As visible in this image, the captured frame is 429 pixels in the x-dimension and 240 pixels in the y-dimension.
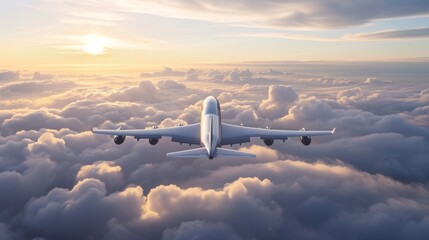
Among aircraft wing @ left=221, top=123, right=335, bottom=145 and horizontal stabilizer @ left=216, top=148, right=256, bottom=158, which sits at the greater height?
horizontal stabilizer @ left=216, top=148, right=256, bottom=158

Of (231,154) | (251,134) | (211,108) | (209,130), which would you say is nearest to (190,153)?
(231,154)

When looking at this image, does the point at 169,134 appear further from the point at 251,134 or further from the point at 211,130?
the point at 251,134

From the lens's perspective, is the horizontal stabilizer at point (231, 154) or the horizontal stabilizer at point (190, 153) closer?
the horizontal stabilizer at point (190, 153)

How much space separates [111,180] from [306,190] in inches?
5419

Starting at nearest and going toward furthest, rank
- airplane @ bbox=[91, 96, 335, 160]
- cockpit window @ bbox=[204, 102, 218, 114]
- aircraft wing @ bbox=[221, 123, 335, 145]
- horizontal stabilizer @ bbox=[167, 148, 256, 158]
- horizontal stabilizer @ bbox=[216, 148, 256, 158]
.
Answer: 1. horizontal stabilizer @ bbox=[167, 148, 256, 158]
2. horizontal stabilizer @ bbox=[216, 148, 256, 158]
3. airplane @ bbox=[91, 96, 335, 160]
4. aircraft wing @ bbox=[221, 123, 335, 145]
5. cockpit window @ bbox=[204, 102, 218, 114]

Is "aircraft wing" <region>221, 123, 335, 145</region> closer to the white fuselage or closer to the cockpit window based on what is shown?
the white fuselage

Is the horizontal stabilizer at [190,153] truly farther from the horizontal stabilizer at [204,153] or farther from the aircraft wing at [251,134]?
the aircraft wing at [251,134]

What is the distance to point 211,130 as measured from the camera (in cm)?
5134

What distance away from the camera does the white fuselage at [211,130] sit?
45.8 meters

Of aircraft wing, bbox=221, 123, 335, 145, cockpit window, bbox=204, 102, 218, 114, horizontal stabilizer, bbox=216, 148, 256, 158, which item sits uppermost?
cockpit window, bbox=204, 102, 218, 114

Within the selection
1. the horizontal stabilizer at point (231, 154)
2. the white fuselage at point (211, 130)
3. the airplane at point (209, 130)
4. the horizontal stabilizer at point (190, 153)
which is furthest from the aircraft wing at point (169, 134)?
the horizontal stabilizer at point (231, 154)

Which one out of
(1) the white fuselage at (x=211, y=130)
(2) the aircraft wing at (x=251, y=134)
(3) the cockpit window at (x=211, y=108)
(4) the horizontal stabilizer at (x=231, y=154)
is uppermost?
(3) the cockpit window at (x=211, y=108)

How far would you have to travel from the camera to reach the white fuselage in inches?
1805

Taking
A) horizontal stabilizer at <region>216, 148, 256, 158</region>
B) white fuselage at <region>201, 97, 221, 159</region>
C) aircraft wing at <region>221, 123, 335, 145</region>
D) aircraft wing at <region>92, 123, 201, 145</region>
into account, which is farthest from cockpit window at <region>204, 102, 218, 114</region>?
horizontal stabilizer at <region>216, 148, 256, 158</region>
